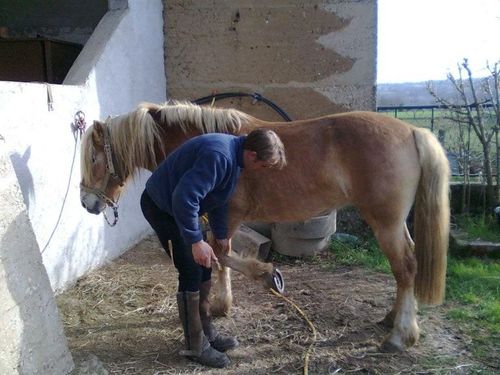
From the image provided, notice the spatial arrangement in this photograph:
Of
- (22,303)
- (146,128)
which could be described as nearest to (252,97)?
(146,128)

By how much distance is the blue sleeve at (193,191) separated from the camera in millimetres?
2230

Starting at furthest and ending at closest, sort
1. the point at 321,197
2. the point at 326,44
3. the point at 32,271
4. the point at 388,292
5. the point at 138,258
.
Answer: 1. the point at 326,44
2. the point at 138,258
3. the point at 388,292
4. the point at 321,197
5. the point at 32,271

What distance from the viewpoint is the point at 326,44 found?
5.29m

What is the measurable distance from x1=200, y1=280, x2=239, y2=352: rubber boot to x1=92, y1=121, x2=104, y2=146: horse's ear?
50.9 inches

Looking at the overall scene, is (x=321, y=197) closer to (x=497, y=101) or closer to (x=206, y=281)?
(x=206, y=281)

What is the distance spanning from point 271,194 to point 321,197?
345 mm

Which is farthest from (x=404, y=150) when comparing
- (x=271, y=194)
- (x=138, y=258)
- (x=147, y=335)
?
(x=138, y=258)

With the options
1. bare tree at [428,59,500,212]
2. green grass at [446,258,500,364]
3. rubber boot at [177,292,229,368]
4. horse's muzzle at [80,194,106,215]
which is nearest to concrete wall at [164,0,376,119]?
bare tree at [428,59,500,212]

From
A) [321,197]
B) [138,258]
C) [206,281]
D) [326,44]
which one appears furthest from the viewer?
[326,44]

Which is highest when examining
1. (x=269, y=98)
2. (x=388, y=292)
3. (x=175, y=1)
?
(x=175, y=1)

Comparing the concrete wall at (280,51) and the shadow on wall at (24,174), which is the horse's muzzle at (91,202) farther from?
the concrete wall at (280,51)

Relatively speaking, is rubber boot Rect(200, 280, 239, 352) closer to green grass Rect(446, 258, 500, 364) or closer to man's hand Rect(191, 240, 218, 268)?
man's hand Rect(191, 240, 218, 268)

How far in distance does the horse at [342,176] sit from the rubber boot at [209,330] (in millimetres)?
210

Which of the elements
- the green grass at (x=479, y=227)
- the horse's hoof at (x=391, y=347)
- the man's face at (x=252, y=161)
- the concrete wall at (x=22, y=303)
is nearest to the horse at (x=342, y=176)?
the horse's hoof at (x=391, y=347)
